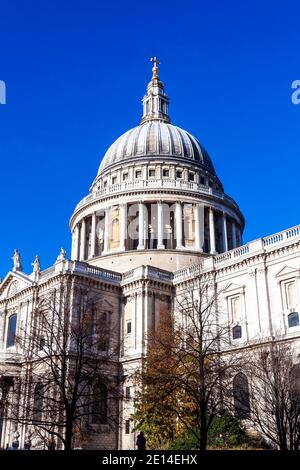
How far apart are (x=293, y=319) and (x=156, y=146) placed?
3950 cm

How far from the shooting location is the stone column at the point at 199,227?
66750 mm

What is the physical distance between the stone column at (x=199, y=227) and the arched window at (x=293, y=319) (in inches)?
886

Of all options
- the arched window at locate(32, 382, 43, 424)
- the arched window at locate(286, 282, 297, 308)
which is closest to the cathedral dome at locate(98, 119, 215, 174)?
the arched window at locate(286, 282, 297, 308)

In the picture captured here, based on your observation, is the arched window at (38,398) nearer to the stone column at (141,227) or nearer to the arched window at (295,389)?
the arched window at (295,389)

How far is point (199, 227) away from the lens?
220ft

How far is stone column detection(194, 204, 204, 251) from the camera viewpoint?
6675 centimetres

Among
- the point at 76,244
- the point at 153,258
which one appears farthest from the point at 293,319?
the point at 76,244

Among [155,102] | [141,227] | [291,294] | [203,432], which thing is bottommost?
[203,432]

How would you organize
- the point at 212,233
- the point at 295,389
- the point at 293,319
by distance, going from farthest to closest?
1. the point at 212,233
2. the point at 293,319
3. the point at 295,389

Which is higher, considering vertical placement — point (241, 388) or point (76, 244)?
point (76, 244)

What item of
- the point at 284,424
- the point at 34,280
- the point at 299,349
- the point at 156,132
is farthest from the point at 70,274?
the point at 156,132

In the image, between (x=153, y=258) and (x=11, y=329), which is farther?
(x=153, y=258)

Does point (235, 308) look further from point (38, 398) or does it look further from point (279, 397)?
point (38, 398)

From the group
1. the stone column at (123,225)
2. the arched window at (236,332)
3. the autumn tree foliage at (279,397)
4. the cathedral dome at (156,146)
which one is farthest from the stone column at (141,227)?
the autumn tree foliage at (279,397)
